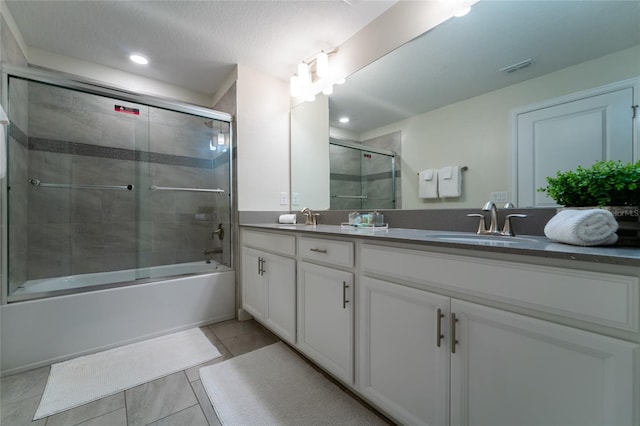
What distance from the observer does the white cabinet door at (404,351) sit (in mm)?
867

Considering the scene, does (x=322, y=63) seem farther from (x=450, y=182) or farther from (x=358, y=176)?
(x=450, y=182)

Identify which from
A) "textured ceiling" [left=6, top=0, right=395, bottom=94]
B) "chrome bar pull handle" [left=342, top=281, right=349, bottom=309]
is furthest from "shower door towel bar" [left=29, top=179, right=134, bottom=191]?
"chrome bar pull handle" [left=342, top=281, right=349, bottom=309]

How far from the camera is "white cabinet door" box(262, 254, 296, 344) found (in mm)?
1554

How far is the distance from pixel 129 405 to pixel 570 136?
239 cm

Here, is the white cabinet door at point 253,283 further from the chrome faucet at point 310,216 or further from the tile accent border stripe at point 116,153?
the tile accent border stripe at point 116,153

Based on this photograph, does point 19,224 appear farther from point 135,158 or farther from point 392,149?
point 392,149

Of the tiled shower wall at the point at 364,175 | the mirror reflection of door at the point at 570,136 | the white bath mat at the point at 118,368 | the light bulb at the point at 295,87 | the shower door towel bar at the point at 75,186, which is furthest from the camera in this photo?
the light bulb at the point at 295,87

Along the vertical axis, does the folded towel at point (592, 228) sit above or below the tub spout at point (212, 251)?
above

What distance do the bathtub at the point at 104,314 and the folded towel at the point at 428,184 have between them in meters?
1.77

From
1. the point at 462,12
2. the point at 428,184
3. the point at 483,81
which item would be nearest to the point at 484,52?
the point at 483,81

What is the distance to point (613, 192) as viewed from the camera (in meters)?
0.81

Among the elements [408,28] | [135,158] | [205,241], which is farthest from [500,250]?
[135,158]

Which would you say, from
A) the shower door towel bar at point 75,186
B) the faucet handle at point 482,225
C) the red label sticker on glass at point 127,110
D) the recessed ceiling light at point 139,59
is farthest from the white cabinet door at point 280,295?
the recessed ceiling light at point 139,59

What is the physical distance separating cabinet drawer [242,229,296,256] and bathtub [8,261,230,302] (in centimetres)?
47
